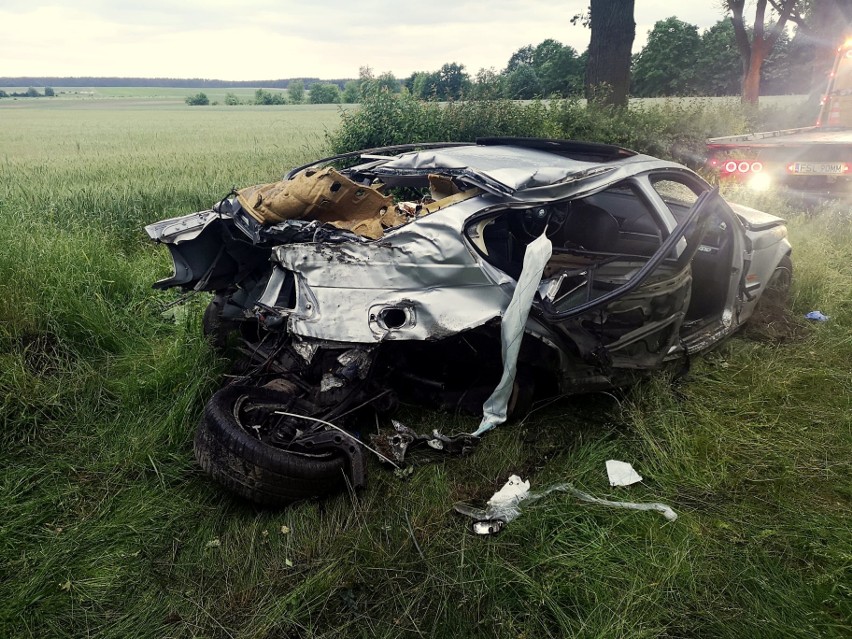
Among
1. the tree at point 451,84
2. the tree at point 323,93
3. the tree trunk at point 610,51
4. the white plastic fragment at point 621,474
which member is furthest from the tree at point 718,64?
the white plastic fragment at point 621,474

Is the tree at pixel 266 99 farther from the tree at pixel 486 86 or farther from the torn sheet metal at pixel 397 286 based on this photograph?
the torn sheet metal at pixel 397 286

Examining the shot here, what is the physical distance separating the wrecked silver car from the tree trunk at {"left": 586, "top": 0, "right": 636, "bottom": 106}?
7364 mm

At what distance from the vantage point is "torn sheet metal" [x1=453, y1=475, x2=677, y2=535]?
8.28 ft

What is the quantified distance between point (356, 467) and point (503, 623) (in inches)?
34.1

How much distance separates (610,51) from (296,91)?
48.6 meters

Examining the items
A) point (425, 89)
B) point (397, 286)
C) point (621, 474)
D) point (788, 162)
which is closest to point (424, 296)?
point (397, 286)

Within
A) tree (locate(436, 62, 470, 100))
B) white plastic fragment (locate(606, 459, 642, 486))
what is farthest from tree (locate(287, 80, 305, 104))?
white plastic fragment (locate(606, 459, 642, 486))

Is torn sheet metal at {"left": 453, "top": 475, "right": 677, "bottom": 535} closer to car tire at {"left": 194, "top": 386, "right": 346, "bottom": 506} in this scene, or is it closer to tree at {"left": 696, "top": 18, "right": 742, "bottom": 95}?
car tire at {"left": 194, "top": 386, "right": 346, "bottom": 506}

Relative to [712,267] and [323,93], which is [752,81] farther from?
[323,93]

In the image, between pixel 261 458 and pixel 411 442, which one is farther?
pixel 411 442

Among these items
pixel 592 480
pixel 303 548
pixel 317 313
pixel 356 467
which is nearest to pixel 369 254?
pixel 317 313

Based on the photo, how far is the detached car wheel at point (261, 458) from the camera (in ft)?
8.02

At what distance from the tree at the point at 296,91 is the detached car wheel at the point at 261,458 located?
53.2 meters

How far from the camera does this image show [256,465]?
7.97 ft
